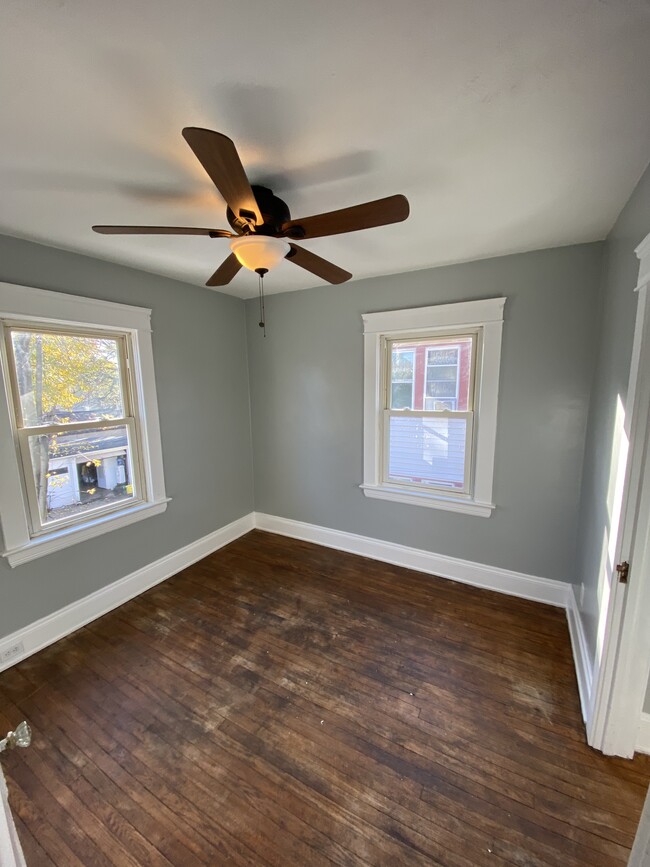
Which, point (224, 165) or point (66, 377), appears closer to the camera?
point (224, 165)

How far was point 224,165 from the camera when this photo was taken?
1.04 m

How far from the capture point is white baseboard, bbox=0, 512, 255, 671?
2.15 m

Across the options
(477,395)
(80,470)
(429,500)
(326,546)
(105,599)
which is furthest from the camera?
(326,546)

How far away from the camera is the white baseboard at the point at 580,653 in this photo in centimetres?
175

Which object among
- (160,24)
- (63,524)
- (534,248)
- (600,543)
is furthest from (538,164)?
(63,524)

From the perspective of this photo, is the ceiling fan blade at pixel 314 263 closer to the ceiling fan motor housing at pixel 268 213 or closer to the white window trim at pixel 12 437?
the ceiling fan motor housing at pixel 268 213

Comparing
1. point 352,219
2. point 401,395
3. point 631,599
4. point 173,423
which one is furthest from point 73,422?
point 631,599

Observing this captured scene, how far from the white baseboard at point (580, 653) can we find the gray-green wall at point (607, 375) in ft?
0.29

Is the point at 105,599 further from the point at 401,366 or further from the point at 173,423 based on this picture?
the point at 401,366

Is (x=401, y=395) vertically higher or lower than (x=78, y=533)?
higher

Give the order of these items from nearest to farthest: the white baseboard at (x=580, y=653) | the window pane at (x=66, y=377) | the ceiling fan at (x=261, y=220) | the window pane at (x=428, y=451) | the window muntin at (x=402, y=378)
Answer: the ceiling fan at (x=261, y=220) < the white baseboard at (x=580, y=653) < the window pane at (x=66, y=377) < the window pane at (x=428, y=451) < the window muntin at (x=402, y=378)

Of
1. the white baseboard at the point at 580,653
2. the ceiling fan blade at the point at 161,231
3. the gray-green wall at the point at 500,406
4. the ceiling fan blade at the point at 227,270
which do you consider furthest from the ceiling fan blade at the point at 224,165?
the white baseboard at the point at 580,653

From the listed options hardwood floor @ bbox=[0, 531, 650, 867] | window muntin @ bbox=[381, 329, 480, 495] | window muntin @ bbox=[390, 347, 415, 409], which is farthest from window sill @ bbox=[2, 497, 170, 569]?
window muntin @ bbox=[390, 347, 415, 409]

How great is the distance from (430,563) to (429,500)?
0.57 metres
